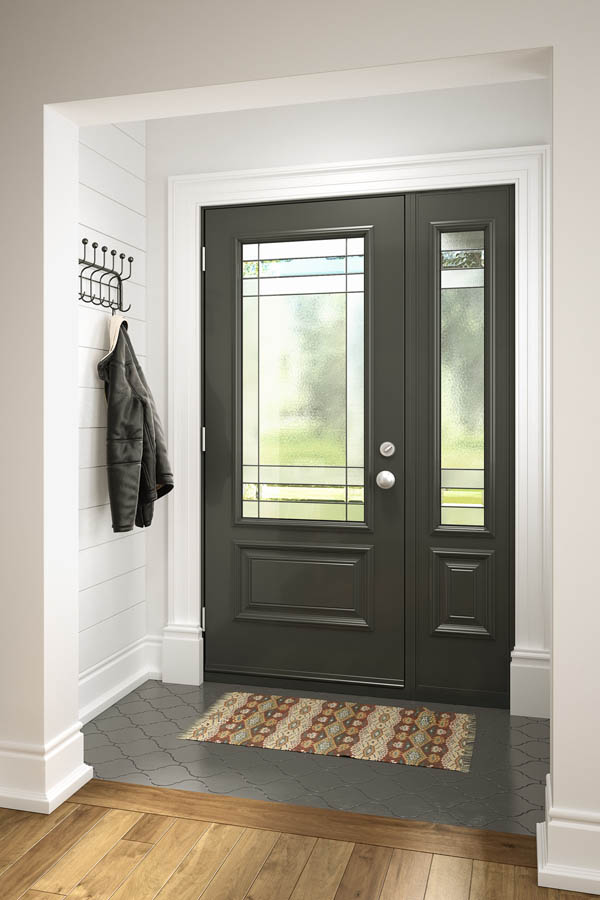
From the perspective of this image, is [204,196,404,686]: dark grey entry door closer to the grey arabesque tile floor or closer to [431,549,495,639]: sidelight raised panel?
[431,549,495,639]: sidelight raised panel

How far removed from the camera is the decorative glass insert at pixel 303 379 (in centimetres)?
346

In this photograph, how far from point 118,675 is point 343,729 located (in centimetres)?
102

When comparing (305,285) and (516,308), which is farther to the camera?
(305,285)

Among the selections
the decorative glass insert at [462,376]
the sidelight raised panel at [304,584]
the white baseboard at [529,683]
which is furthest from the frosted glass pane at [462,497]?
the white baseboard at [529,683]

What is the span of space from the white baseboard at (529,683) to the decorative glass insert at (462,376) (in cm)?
58

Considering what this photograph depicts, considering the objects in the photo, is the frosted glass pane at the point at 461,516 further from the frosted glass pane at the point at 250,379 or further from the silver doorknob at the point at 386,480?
the frosted glass pane at the point at 250,379

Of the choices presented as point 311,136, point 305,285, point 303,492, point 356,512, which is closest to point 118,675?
point 303,492

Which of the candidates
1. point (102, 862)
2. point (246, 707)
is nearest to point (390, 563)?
point (246, 707)

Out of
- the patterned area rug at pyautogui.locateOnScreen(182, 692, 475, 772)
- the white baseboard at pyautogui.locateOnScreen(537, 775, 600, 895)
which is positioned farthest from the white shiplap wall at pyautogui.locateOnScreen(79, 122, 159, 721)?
the white baseboard at pyautogui.locateOnScreen(537, 775, 600, 895)

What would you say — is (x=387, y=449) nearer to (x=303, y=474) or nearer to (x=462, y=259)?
(x=303, y=474)

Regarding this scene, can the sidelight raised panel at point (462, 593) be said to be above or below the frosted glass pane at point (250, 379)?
below

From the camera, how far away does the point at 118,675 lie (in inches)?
135

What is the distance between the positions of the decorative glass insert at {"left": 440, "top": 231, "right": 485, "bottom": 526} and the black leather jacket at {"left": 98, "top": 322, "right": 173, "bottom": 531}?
1244 mm

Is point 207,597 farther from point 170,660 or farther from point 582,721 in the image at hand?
point 582,721
